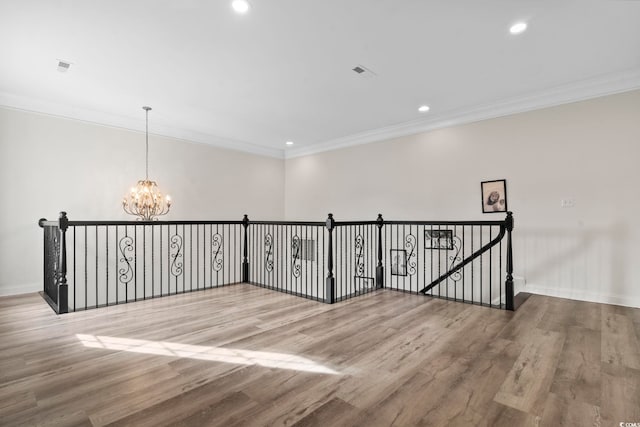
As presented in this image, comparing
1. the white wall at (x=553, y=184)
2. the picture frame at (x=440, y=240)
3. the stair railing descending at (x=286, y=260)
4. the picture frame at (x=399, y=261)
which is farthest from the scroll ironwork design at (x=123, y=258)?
the picture frame at (x=440, y=240)

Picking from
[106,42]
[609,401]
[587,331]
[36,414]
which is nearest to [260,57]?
[106,42]

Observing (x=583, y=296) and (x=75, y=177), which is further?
(x=75, y=177)

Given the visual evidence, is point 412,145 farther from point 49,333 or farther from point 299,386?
point 49,333

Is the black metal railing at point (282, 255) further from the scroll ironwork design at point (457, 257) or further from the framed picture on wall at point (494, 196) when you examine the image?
the framed picture on wall at point (494, 196)

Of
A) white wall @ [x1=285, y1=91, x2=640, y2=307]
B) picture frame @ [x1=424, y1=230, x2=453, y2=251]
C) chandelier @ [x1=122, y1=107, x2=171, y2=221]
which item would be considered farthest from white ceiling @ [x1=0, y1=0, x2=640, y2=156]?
picture frame @ [x1=424, y1=230, x2=453, y2=251]

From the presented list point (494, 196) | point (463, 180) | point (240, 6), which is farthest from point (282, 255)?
point (240, 6)

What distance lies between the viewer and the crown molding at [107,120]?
479cm

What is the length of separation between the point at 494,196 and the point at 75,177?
7169 millimetres

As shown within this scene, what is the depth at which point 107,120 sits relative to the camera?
5.61 metres

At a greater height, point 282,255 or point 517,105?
point 517,105

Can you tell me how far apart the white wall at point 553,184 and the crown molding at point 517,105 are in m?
0.10

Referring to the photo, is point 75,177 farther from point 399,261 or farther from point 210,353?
point 399,261

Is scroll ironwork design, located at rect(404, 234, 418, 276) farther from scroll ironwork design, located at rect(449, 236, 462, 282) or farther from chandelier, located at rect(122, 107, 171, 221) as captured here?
chandelier, located at rect(122, 107, 171, 221)

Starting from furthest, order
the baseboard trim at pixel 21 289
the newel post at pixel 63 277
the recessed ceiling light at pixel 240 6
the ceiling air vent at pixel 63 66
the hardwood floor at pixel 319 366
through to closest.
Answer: the baseboard trim at pixel 21 289 → the ceiling air vent at pixel 63 66 → the newel post at pixel 63 277 → the recessed ceiling light at pixel 240 6 → the hardwood floor at pixel 319 366
